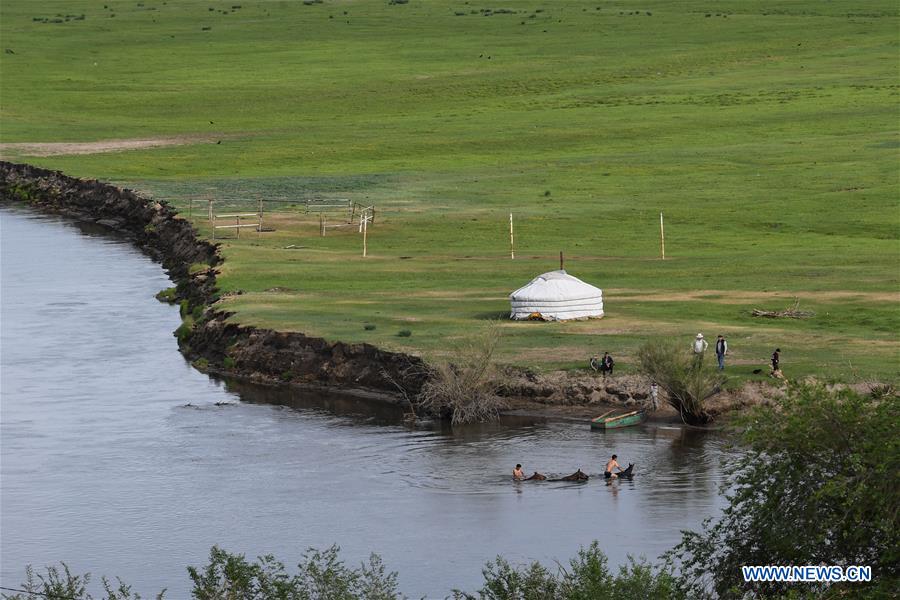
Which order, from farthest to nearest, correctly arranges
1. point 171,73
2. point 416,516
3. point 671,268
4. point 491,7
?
1. point 491,7
2. point 171,73
3. point 671,268
4. point 416,516

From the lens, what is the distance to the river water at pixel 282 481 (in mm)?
41969

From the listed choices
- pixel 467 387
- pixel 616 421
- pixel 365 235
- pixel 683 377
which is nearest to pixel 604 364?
pixel 616 421

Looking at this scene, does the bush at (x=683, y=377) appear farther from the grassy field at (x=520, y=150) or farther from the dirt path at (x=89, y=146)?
the dirt path at (x=89, y=146)

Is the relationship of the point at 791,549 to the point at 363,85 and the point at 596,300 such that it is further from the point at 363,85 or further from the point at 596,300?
the point at 363,85

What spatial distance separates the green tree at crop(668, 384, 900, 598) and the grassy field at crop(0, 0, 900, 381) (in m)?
23.8

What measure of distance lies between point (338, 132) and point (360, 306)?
→ 63068mm

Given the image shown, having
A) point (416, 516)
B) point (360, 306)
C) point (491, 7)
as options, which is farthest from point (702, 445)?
point (491, 7)

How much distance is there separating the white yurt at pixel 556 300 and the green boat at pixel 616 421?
992 centimetres

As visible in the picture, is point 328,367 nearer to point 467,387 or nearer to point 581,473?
point 467,387

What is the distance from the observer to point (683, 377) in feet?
173

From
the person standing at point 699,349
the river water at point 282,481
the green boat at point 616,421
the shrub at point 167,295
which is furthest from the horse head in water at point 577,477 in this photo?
the shrub at point 167,295

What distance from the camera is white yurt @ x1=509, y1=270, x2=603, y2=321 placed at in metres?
62.8

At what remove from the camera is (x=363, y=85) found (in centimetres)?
14950

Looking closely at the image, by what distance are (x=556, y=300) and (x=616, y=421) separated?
35.0 ft
